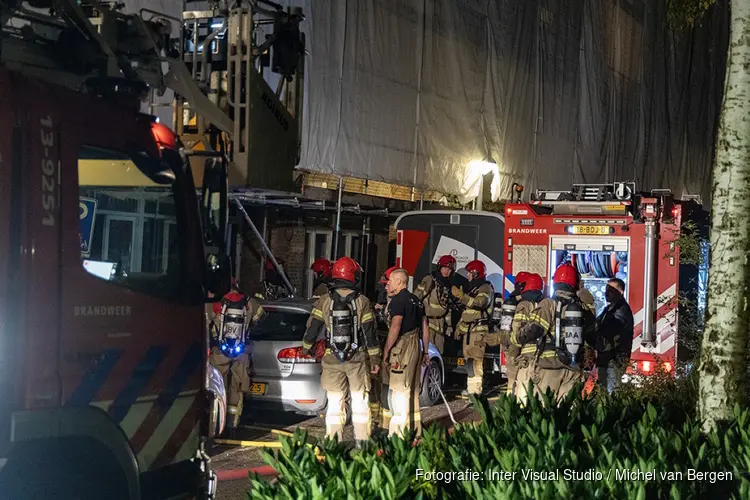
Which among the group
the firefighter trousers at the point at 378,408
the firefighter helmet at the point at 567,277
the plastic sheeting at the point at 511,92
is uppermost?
the plastic sheeting at the point at 511,92

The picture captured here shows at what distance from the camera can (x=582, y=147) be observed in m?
23.8

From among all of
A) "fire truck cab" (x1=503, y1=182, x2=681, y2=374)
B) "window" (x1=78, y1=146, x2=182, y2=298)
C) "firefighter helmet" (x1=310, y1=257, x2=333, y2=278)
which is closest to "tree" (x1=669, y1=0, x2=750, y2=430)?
"window" (x1=78, y1=146, x2=182, y2=298)

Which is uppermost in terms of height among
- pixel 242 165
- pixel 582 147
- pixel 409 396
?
pixel 582 147

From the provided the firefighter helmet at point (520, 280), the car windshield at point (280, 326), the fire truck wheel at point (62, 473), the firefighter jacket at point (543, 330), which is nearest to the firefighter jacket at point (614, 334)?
the firefighter helmet at point (520, 280)

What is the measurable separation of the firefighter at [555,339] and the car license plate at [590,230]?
3514 mm

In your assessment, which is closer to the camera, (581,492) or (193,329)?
(581,492)

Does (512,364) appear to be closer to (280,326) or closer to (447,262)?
(280,326)

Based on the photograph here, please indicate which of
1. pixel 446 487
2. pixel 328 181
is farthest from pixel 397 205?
pixel 446 487

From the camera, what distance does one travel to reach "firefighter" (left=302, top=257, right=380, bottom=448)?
834cm

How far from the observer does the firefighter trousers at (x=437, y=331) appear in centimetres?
1218

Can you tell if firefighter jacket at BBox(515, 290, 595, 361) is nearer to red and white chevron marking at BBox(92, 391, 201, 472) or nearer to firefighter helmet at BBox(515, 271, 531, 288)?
firefighter helmet at BBox(515, 271, 531, 288)

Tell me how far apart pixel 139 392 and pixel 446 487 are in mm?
1672

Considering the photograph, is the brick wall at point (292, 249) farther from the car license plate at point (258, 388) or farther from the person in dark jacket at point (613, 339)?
the person in dark jacket at point (613, 339)

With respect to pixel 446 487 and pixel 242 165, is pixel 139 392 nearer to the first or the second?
pixel 446 487
